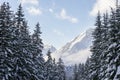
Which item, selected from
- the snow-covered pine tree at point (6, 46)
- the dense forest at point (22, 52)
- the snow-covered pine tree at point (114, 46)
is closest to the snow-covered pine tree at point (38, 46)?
the dense forest at point (22, 52)

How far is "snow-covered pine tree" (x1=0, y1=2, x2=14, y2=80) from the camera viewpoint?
32938 millimetres

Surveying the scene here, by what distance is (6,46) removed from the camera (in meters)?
34.0

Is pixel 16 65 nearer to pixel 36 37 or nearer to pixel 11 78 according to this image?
pixel 11 78

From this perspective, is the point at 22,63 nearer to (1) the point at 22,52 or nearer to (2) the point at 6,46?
(1) the point at 22,52

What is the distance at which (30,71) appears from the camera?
139ft

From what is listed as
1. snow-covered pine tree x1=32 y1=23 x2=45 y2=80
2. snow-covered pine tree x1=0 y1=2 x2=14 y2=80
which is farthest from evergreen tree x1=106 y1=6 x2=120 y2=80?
snow-covered pine tree x1=32 y1=23 x2=45 y2=80

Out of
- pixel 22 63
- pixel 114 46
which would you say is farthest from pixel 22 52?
pixel 114 46

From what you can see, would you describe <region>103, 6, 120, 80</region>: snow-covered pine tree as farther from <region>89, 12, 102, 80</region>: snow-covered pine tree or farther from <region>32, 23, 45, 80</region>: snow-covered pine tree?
<region>32, 23, 45, 80</region>: snow-covered pine tree

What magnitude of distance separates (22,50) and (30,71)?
4.81 m

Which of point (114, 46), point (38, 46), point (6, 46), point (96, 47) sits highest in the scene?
point (38, 46)

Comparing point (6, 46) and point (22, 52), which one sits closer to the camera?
point (6, 46)

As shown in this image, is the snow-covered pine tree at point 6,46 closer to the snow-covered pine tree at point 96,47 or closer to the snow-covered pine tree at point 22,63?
the snow-covered pine tree at point 22,63

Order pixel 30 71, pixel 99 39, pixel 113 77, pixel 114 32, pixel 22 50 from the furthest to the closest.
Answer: pixel 99 39 < pixel 30 71 < pixel 22 50 < pixel 114 32 < pixel 113 77

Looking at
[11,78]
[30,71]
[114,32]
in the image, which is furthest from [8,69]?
[114,32]
